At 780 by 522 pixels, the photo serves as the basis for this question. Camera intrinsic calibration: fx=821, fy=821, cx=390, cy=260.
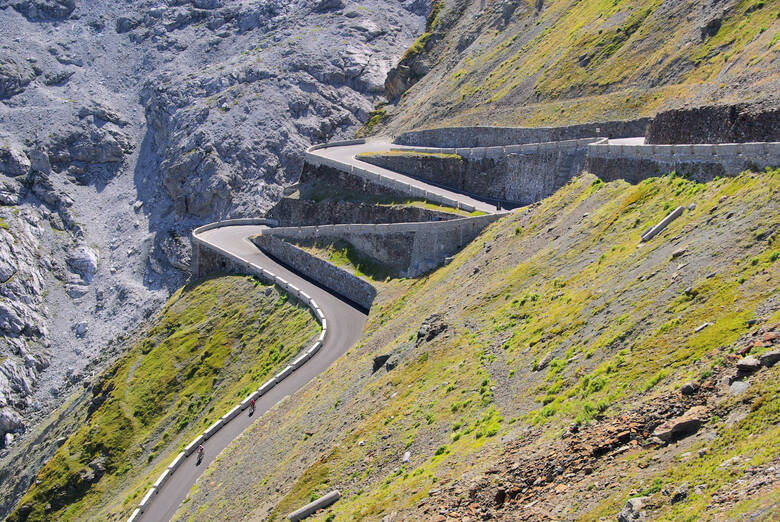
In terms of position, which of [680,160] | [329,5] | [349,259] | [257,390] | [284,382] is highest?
[329,5]

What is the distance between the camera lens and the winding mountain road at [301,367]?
39.8m

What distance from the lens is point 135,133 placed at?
119 meters

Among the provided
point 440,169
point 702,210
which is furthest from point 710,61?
point 702,210

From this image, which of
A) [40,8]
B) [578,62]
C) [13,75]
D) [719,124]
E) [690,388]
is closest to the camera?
[690,388]

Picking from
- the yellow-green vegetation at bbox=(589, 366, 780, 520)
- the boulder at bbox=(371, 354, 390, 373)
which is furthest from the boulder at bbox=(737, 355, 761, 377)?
the boulder at bbox=(371, 354, 390, 373)

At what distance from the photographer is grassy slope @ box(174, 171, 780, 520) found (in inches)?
754

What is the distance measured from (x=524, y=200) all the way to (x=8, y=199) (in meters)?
75.0

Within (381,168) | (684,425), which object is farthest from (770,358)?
(381,168)

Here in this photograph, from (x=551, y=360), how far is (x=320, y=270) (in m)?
38.1

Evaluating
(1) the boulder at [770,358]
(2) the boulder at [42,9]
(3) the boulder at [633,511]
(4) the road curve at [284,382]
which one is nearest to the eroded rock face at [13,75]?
(2) the boulder at [42,9]

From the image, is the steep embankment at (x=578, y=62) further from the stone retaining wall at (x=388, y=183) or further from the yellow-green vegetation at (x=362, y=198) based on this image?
the yellow-green vegetation at (x=362, y=198)

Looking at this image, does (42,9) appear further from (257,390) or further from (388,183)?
(257,390)

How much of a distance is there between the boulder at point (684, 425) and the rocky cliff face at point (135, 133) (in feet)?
249

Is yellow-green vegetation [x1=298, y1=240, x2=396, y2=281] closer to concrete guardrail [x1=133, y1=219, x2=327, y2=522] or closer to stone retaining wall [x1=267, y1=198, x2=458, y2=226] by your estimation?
concrete guardrail [x1=133, y1=219, x2=327, y2=522]
